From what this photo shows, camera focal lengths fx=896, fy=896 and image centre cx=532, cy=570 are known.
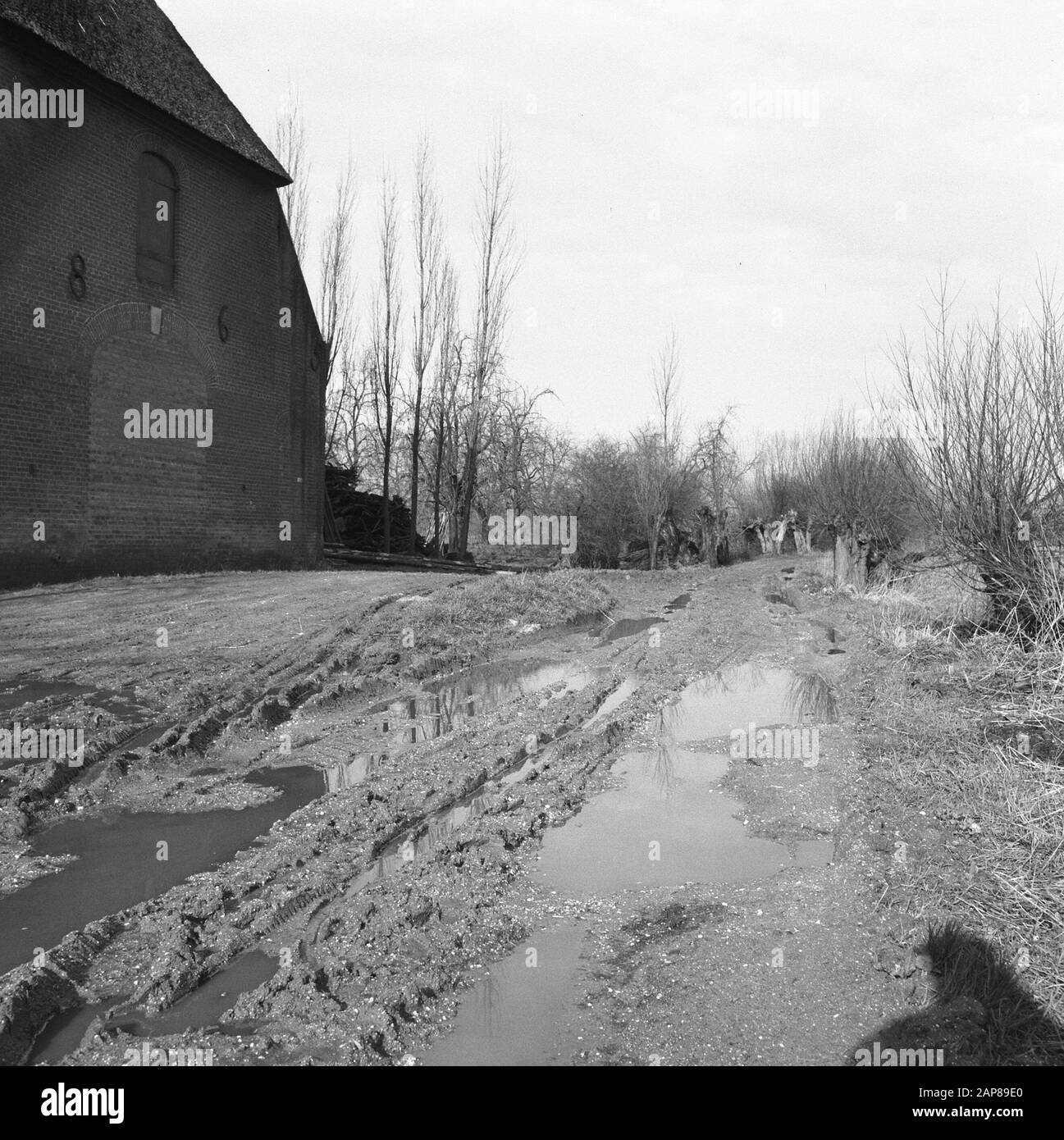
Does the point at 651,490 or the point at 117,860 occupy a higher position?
the point at 651,490

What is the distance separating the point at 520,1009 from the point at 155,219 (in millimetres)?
18459

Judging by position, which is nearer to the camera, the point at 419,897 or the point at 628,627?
the point at 419,897

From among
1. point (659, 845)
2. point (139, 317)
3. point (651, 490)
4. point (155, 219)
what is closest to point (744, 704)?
point (659, 845)

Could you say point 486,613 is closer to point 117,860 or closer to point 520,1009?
point 117,860

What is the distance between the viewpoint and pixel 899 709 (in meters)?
8.70

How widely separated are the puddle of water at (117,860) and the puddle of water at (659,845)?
6.18 feet

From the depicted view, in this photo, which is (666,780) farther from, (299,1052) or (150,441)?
(150,441)

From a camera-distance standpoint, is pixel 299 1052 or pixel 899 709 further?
pixel 899 709

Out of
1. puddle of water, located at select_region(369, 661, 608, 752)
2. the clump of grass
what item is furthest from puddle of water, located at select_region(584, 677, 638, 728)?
the clump of grass

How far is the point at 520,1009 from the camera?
361cm

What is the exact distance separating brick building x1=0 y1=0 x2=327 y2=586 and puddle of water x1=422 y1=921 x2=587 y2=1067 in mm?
14077

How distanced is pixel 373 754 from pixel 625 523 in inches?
1188

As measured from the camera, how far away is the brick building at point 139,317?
15.3 metres
